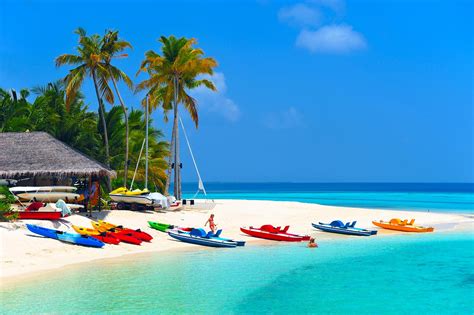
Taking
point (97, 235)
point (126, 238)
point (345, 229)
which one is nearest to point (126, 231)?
point (126, 238)

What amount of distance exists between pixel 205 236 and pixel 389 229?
12542mm

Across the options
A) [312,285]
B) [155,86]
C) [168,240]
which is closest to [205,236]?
[168,240]

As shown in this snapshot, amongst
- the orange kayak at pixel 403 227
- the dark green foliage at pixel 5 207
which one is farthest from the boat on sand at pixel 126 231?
the orange kayak at pixel 403 227

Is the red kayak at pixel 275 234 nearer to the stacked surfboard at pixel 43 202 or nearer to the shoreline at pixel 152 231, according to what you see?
the shoreline at pixel 152 231

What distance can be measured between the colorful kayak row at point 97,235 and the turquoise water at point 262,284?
196cm

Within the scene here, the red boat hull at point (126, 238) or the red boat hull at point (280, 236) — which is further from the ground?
the red boat hull at point (280, 236)

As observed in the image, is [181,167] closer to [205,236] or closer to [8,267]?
[205,236]

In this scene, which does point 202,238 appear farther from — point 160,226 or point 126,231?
point 126,231

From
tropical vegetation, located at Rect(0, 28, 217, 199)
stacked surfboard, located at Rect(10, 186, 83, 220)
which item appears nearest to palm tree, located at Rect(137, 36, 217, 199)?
tropical vegetation, located at Rect(0, 28, 217, 199)

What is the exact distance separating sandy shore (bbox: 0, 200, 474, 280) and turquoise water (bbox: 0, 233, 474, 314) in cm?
127

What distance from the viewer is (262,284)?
16.2 meters

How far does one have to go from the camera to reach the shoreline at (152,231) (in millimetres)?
17828

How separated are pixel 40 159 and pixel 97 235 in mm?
7667

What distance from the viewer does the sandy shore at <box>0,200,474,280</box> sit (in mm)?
18234
